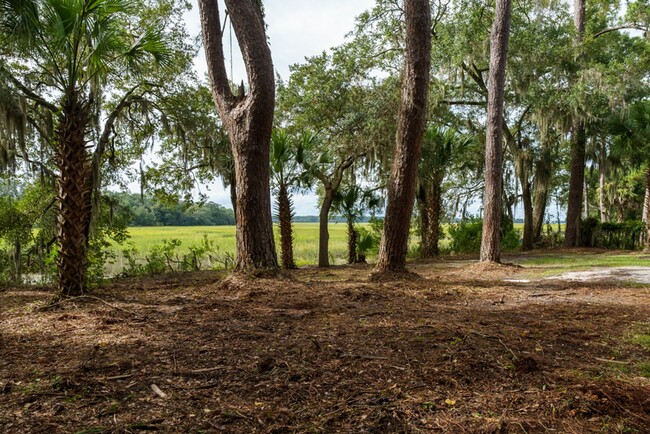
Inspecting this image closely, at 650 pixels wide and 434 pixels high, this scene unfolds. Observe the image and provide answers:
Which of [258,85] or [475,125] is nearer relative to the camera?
[258,85]

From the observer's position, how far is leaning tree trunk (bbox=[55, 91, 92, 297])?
4965 mm

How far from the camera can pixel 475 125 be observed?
734 inches

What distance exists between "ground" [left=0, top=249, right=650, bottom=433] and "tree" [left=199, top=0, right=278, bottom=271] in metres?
1.41

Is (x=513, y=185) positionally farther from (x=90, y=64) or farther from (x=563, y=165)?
(x=90, y=64)

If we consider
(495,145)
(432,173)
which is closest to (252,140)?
(495,145)

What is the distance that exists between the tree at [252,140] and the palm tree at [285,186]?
452 centimetres

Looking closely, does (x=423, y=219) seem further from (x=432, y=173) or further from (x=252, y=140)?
(x=252, y=140)

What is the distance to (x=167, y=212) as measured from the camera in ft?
104

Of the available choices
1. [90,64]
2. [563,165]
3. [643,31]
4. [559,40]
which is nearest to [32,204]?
[90,64]

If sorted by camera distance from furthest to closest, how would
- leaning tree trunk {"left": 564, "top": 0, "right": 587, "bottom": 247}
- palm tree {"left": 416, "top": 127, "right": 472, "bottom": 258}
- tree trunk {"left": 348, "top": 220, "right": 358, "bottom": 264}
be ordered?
1. leaning tree trunk {"left": 564, "top": 0, "right": 587, "bottom": 247}
2. tree trunk {"left": 348, "top": 220, "right": 358, "bottom": 264}
3. palm tree {"left": 416, "top": 127, "right": 472, "bottom": 258}

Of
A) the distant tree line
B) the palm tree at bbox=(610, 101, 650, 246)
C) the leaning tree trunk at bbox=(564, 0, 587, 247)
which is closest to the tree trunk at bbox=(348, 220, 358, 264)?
the distant tree line

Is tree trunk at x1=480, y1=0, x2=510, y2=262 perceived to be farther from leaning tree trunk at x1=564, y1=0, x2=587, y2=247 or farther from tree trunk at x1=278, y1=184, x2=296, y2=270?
leaning tree trunk at x1=564, y1=0, x2=587, y2=247

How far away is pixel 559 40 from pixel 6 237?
55.8ft

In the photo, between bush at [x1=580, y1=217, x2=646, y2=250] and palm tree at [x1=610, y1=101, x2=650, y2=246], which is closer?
palm tree at [x1=610, y1=101, x2=650, y2=246]
